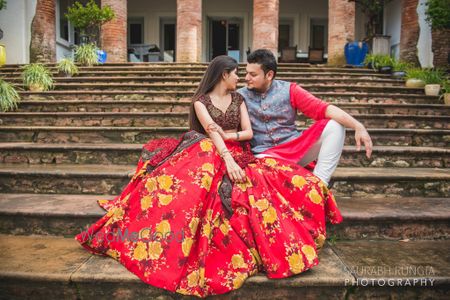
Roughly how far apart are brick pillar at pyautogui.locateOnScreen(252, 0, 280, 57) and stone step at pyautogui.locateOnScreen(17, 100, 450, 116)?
530 centimetres

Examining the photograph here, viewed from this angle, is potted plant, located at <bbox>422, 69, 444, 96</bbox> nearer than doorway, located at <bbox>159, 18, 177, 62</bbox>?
Yes

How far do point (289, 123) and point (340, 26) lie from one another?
801 cm

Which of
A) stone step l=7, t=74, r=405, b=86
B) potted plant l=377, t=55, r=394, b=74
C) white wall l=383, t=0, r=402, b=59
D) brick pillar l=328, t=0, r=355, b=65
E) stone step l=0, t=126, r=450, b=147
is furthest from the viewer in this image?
white wall l=383, t=0, r=402, b=59

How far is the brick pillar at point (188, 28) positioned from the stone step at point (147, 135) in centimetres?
618

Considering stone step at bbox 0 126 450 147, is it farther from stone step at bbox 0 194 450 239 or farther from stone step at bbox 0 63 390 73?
stone step at bbox 0 63 390 73

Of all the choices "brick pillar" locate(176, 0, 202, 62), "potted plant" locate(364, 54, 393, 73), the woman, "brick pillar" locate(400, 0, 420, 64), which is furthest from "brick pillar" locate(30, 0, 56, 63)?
"brick pillar" locate(400, 0, 420, 64)

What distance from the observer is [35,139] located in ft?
12.6

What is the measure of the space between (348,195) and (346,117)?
2.82 ft

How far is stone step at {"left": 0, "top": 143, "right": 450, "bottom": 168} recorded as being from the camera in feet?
10.7

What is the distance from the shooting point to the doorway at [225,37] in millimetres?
13188

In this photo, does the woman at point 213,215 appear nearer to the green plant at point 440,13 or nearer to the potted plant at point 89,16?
the green plant at point 440,13

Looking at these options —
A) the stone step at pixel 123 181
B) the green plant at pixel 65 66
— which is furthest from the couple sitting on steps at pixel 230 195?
the green plant at pixel 65 66

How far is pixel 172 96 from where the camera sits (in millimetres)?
5070

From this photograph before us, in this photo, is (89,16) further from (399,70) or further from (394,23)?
(394,23)
